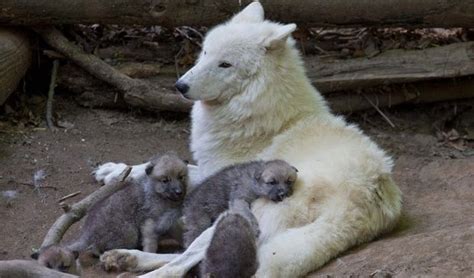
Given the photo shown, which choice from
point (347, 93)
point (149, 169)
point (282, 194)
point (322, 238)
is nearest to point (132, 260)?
point (149, 169)

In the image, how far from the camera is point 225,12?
852 centimetres

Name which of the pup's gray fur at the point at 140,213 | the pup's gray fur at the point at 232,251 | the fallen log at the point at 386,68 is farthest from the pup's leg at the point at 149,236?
the fallen log at the point at 386,68

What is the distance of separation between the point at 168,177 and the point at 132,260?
0.73 meters

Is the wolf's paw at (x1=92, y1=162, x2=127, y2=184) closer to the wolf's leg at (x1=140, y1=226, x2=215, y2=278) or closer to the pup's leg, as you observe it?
the pup's leg

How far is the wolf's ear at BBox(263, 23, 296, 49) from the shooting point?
22.5ft

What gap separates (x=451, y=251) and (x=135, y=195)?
2395 millimetres

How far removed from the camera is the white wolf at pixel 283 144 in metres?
5.99

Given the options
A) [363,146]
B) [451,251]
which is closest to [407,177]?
[363,146]

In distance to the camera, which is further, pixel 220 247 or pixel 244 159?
pixel 244 159

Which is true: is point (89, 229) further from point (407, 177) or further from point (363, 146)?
point (407, 177)

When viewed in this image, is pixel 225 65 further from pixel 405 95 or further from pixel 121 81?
pixel 405 95

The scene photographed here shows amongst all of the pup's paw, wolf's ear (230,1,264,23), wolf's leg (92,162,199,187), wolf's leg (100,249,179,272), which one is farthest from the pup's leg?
wolf's ear (230,1,264,23)

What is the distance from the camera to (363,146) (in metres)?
6.56

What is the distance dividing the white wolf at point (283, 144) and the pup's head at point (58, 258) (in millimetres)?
468
